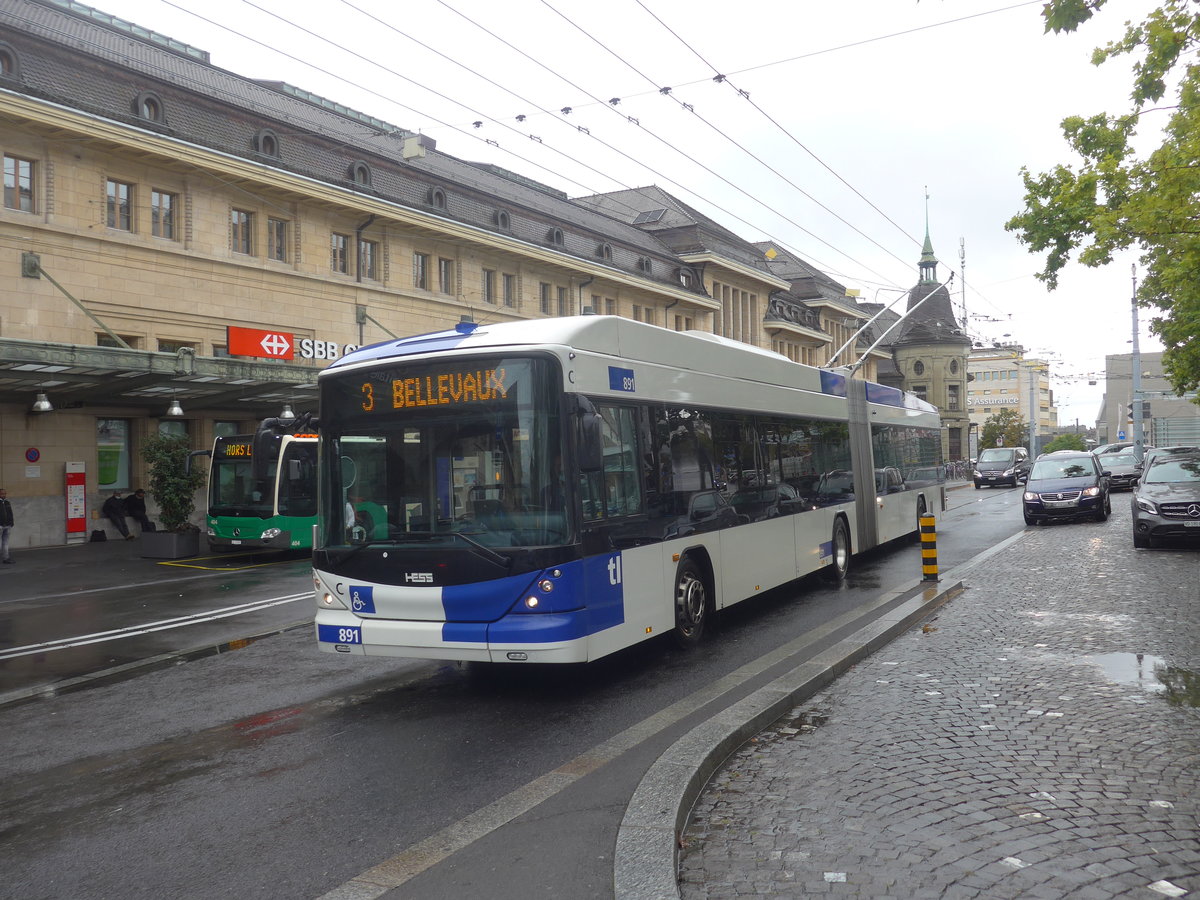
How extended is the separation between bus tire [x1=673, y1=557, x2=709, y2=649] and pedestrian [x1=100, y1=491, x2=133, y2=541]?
2078 centimetres

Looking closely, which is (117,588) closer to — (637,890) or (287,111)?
(637,890)

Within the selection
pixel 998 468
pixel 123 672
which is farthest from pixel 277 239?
pixel 998 468

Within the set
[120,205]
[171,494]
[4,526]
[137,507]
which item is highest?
[120,205]

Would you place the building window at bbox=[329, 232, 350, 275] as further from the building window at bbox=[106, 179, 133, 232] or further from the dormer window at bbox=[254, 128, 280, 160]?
the building window at bbox=[106, 179, 133, 232]

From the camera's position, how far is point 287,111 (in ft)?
→ 105

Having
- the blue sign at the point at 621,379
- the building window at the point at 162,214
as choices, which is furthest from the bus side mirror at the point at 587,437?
the building window at the point at 162,214

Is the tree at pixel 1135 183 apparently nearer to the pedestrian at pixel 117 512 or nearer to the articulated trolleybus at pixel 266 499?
the articulated trolleybus at pixel 266 499

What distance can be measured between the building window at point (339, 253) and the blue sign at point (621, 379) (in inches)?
986

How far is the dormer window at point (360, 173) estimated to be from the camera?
Result: 101 ft

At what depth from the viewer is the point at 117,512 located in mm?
25250

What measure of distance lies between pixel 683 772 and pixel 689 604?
3954 mm

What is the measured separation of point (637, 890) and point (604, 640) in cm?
354

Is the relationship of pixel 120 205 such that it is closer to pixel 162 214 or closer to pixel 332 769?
pixel 162 214

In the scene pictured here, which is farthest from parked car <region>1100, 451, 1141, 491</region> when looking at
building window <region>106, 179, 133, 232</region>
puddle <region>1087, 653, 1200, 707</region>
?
building window <region>106, 179, 133, 232</region>
